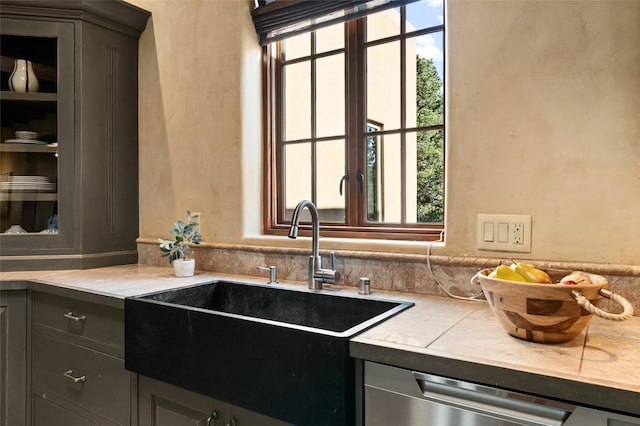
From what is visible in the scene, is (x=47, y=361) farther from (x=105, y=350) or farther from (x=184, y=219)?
(x=184, y=219)

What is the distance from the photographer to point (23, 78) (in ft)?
6.64

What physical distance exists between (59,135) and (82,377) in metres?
1.17

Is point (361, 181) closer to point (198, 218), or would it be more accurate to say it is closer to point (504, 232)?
point (504, 232)

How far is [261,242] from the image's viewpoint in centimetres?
176

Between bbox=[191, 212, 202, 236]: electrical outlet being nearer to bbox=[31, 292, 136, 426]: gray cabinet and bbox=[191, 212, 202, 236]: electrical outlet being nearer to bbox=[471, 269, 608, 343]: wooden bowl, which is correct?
bbox=[31, 292, 136, 426]: gray cabinet

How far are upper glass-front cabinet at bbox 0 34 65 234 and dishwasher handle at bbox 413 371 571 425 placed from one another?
1.93 meters

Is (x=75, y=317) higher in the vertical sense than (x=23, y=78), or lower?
lower

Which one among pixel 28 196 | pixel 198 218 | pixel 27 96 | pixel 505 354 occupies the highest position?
pixel 27 96

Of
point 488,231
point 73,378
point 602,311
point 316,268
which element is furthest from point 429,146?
point 73,378

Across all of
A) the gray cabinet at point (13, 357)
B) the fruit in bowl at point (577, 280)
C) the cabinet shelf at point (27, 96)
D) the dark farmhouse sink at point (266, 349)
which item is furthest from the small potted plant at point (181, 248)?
the fruit in bowl at point (577, 280)

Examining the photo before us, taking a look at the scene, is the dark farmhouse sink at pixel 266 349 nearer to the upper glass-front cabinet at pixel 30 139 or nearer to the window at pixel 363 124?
the window at pixel 363 124

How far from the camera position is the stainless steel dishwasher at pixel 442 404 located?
717 millimetres

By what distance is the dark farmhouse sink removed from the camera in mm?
887

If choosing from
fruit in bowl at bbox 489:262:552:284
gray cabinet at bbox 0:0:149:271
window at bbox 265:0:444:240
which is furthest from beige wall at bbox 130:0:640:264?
gray cabinet at bbox 0:0:149:271
